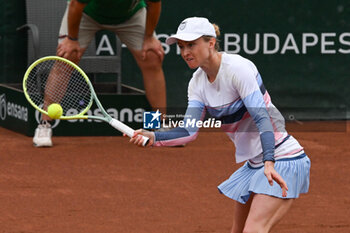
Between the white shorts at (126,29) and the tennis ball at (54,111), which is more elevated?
the white shorts at (126,29)

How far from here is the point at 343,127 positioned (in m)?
8.61

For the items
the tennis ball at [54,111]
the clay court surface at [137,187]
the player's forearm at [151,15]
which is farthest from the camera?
the player's forearm at [151,15]

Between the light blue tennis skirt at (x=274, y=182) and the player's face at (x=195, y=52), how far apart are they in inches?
22.8

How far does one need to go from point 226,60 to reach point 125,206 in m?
1.90

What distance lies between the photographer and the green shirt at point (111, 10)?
23.4ft

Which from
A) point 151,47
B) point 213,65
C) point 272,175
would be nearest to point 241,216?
point 272,175

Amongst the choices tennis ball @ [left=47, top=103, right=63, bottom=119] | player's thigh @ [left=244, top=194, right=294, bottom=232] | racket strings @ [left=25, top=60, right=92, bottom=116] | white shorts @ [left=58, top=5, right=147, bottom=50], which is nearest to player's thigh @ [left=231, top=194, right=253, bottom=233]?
player's thigh @ [left=244, top=194, right=294, bottom=232]

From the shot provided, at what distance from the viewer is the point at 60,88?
23.1 ft

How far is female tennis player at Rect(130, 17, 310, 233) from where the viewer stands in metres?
3.65

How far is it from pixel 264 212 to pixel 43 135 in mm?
4021

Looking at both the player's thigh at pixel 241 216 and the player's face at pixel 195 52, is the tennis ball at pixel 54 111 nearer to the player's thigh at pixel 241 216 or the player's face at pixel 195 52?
the player's face at pixel 195 52

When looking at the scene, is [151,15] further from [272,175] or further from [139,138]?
[272,175]

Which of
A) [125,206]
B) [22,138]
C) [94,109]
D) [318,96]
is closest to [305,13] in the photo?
[318,96]

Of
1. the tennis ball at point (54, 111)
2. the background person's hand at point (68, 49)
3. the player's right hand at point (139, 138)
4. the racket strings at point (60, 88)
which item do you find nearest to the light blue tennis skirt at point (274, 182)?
the player's right hand at point (139, 138)
